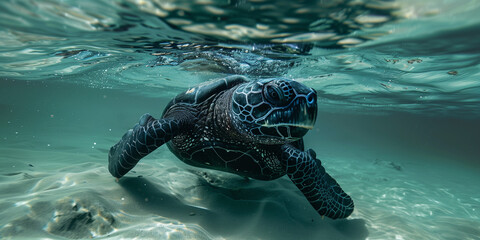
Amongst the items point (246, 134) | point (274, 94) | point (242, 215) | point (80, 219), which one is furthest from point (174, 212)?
point (274, 94)

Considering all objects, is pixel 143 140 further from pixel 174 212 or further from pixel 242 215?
pixel 242 215

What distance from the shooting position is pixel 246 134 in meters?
3.45

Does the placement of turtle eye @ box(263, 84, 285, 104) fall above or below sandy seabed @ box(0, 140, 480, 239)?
above

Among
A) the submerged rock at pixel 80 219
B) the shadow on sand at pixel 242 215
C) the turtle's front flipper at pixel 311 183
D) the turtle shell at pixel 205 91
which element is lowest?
the submerged rock at pixel 80 219

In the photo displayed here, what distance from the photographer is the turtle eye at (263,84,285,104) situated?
301 cm

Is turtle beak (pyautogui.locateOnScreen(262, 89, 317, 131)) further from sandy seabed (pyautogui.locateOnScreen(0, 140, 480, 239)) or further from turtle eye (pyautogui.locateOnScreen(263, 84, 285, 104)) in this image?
sandy seabed (pyautogui.locateOnScreen(0, 140, 480, 239))

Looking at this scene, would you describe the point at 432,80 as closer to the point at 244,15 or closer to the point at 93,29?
the point at 244,15

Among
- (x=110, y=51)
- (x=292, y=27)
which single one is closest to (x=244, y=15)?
(x=292, y=27)

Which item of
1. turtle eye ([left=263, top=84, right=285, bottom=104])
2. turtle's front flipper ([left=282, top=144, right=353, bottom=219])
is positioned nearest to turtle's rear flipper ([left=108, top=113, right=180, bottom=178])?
turtle eye ([left=263, top=84, right=285, bottom=104])

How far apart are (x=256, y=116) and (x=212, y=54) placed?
18.6ft

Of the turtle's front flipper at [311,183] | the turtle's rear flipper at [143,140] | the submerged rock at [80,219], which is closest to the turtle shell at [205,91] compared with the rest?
the turtle's rear flipper at [143,140]

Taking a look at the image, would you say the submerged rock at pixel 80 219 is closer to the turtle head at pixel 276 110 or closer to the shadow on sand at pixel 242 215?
the shadow on sand at pixel 242 215

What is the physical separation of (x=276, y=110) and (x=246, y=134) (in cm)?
66

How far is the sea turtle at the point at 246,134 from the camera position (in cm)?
303
